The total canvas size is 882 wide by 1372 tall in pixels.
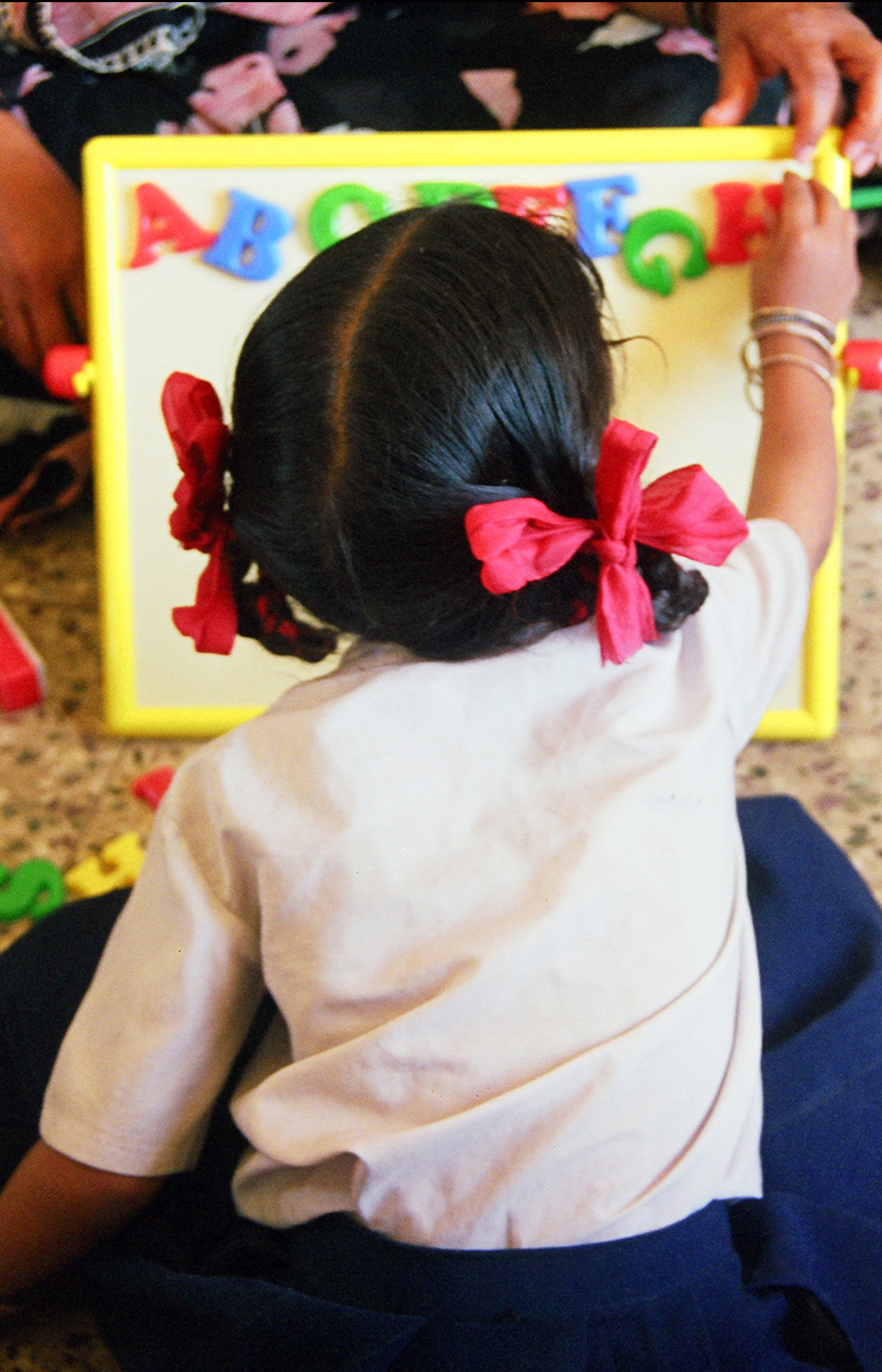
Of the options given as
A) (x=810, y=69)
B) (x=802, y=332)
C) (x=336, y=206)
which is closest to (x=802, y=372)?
(x=802, y=332)

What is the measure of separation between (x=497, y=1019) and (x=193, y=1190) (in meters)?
0.26

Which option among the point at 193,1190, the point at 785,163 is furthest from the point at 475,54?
the point at 193,1190

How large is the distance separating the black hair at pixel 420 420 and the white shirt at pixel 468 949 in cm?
3

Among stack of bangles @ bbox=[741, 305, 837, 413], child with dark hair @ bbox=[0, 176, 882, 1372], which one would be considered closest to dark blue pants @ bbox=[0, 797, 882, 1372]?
child with dark hair @ bbox=[0, 176, 882, 1372]

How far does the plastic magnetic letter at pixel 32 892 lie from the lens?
0.93m

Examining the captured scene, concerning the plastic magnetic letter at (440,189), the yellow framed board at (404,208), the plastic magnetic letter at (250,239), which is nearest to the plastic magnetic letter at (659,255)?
the yellow framed board at (404,208)

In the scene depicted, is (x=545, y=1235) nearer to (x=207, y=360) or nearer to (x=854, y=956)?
(x=854, y=956)

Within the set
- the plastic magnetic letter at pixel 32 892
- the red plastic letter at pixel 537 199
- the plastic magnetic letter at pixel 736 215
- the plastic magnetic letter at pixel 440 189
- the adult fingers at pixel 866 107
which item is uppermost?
the adult fingers at pixel 866 107

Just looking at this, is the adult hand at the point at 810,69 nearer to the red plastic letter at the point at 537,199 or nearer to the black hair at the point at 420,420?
the red plastic letter at the point at 537,199

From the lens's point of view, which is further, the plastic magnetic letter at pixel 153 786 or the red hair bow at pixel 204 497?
the plastic magnetic letter at pixel 153 786

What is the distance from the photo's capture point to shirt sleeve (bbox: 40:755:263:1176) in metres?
0.53

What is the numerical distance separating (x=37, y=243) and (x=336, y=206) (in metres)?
0.29

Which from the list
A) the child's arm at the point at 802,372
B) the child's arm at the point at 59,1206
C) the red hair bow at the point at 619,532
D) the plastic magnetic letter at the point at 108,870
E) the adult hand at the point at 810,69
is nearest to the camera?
the red hair bow at the point at 619,532

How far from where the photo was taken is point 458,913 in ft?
1.63
